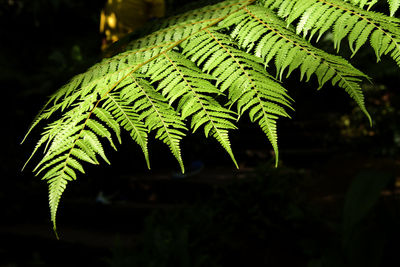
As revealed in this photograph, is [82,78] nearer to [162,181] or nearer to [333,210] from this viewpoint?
[162,181]

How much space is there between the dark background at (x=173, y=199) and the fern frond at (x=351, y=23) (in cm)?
183

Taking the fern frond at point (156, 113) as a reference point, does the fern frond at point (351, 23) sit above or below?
above

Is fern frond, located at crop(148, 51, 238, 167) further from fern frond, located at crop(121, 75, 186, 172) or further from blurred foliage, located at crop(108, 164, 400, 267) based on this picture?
blurred foliage, located at crop(108, 164, 400, 267)

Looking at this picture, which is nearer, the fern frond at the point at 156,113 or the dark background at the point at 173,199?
the fern frond at the point at 156,113

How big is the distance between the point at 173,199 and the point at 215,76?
3.74 metres

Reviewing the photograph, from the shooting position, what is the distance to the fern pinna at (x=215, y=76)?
21.1 inches

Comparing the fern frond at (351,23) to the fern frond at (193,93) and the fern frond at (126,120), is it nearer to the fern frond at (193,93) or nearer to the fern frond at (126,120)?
the fern frond at (193,93)

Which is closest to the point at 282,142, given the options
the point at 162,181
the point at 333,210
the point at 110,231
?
the point at 333,210

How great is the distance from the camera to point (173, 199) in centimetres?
420

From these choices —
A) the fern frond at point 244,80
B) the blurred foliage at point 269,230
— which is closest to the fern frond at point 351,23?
the fern frond at point 244,80

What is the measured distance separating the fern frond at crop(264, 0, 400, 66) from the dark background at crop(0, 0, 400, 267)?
1.83m

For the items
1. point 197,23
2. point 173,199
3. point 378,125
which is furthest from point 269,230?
point 378,125

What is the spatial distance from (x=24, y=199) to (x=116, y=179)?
1465 millimetres

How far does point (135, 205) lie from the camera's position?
404cm
